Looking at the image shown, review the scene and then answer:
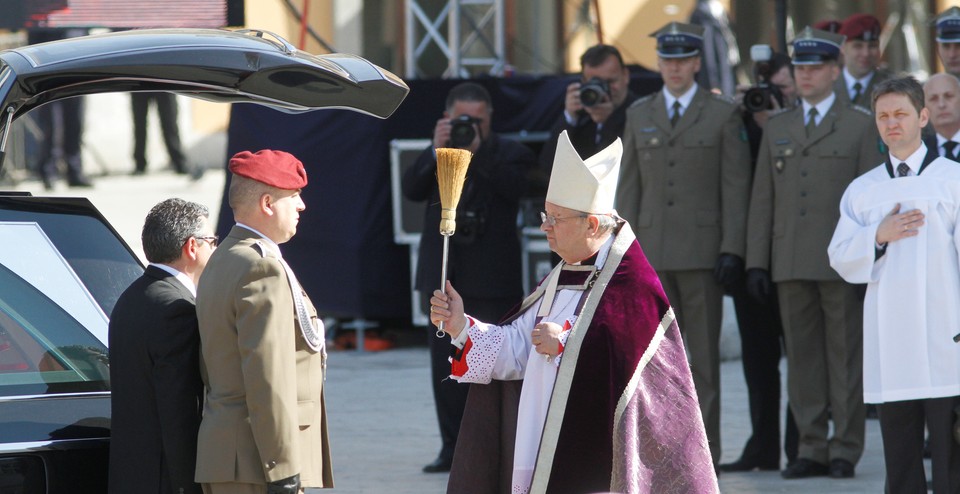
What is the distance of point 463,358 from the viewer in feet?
14.6

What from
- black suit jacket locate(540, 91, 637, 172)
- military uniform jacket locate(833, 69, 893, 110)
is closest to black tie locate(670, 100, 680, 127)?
black suit jacket locate(540, 91, 637, 172)

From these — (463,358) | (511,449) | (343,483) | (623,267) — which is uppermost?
(623,267)

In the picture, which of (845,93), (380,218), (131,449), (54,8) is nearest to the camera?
(131,449)

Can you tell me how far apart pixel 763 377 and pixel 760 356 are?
0.35 feet

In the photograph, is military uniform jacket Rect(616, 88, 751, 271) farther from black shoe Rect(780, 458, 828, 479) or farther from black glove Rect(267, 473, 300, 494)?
black glove Rect(267, 473, 300, 494)

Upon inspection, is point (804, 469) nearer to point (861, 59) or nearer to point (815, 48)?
point (815, 48)

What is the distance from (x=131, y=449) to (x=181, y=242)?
62 centimetres

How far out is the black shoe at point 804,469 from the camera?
6738 mm

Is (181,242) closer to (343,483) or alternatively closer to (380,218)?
(343,483)

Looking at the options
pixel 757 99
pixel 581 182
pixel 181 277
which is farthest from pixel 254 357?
pixel 757 99

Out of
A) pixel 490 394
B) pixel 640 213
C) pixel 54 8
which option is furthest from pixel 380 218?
pixel 490 394

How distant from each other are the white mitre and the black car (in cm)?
56

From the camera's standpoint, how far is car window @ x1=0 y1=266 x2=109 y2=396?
4172 mm

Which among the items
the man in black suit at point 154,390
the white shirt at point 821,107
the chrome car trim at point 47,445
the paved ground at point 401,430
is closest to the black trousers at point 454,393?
the paved ground at point 401,430
